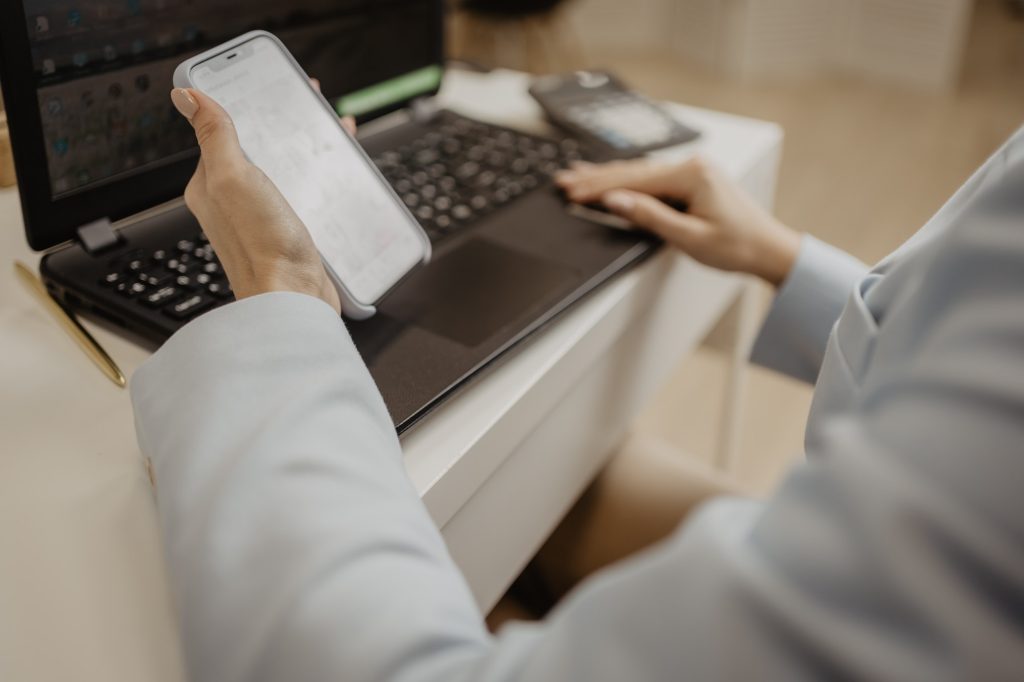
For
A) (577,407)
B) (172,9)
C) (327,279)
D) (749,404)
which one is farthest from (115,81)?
(749,404)

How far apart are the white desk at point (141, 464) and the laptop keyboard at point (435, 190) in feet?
0.16

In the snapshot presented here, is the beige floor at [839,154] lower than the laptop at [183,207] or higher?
lower

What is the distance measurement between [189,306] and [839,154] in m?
2.45

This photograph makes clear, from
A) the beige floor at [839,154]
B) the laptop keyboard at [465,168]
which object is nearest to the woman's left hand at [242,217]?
the laptop keyboard at [465,168]

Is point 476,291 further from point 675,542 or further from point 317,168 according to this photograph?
point 675,542

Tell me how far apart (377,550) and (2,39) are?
1.35ft

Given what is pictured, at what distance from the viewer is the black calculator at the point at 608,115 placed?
896 mm

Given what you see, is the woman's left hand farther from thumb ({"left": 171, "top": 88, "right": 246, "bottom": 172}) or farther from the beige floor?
the beige floor

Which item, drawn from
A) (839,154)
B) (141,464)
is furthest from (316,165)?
(839,154)

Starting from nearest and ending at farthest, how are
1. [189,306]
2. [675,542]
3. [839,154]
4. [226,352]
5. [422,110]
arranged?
[675,542], [226,352], [189,306], [422,110], [839,154]

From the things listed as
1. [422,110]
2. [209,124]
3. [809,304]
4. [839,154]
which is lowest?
[839,154]

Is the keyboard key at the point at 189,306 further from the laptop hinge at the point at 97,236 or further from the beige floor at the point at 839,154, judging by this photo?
the beige floor at the point at 839,154

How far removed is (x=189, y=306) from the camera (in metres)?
0.56

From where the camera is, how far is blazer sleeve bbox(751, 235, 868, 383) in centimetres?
74
